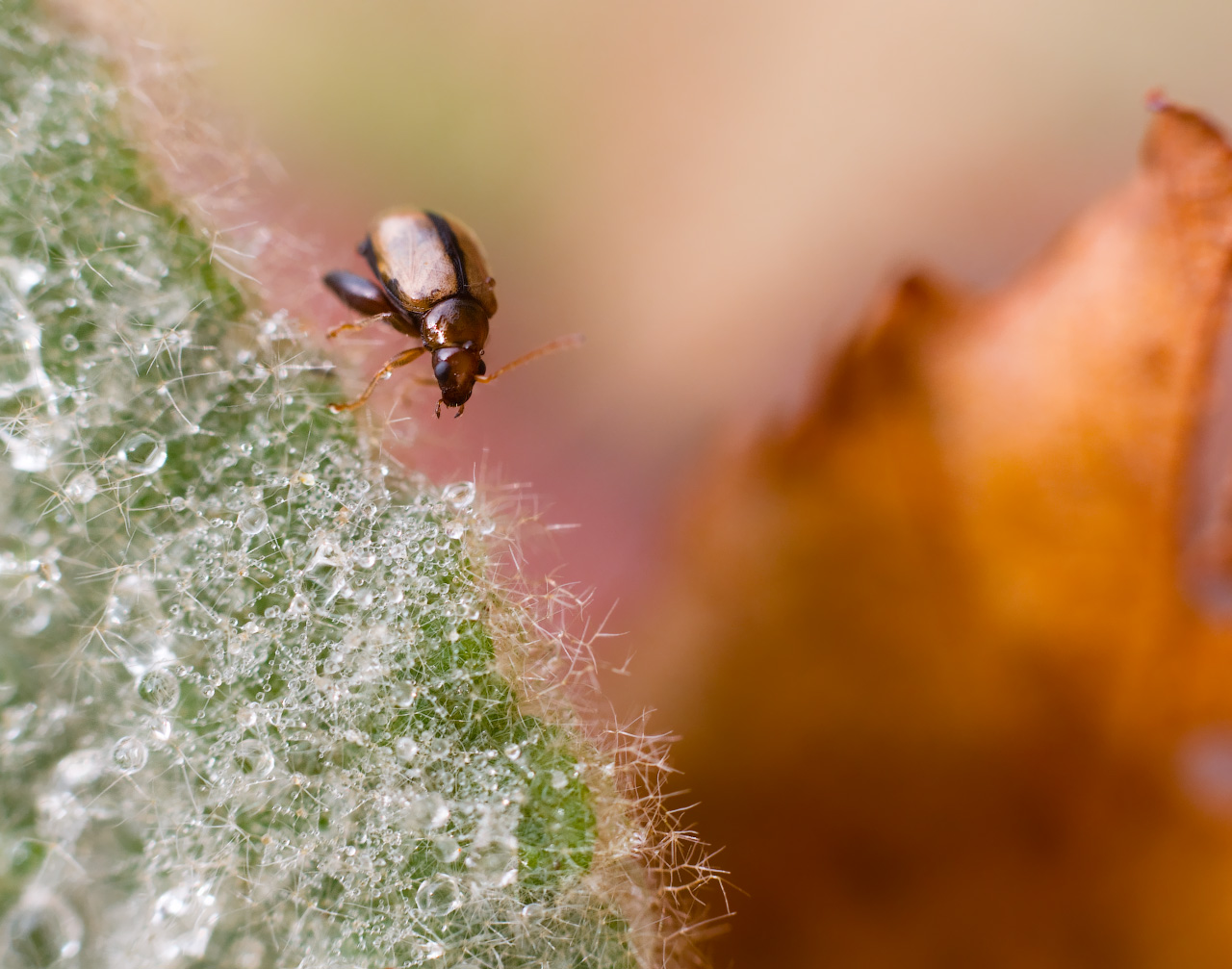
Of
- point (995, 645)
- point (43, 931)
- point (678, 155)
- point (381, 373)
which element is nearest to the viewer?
point (43, 931)

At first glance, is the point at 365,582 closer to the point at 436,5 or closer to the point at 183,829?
the point at 183,829

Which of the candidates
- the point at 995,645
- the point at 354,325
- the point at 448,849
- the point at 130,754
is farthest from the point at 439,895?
the point at 995,645

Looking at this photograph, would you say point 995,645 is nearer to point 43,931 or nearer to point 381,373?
point 381,373

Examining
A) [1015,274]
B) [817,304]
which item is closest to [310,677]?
[817,304]

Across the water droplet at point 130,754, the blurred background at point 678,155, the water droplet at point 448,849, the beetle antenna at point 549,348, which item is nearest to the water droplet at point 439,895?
Result: the water droplet at point 448,849

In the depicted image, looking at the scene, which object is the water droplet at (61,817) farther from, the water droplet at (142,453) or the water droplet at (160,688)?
the water droplet at (142,453)

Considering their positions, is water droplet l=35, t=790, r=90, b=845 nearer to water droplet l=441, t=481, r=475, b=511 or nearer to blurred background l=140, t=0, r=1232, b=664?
water droplet l=441, t=481, r=475, b=511
